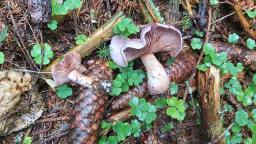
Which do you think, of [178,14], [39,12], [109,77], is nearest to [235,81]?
[178,14]

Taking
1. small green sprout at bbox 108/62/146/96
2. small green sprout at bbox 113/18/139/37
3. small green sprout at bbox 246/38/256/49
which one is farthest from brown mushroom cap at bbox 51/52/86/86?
small green sprout at bbox 246/38/256/49

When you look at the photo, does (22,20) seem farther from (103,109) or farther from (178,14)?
(178,14)

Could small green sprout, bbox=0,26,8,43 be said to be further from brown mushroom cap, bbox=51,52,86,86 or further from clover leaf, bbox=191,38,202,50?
clover leaf, bbox=191,38,202,50

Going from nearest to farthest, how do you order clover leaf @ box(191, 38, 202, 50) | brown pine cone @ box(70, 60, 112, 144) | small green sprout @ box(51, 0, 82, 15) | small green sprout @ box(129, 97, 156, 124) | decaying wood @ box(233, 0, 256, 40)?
brown pine cone @ box(70, 60, 112, 144) < small green sprout @ box(129, 97, 156, 124) < small green sprout @ box(51, 0, 82, 15) < clover leaf @ box(191, 38, 202, 50) < decaying wood @ box(233, 0, 256, 40)

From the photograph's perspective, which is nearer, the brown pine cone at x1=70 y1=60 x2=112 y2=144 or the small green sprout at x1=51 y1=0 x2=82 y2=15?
the brown pine cone at x1=70 y1=60 x2=112 y2=144

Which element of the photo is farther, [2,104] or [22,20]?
[22,20]

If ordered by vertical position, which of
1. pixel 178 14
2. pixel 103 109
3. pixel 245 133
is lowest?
pixel 245 133
